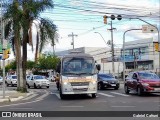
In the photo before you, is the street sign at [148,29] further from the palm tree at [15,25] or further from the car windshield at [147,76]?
the palm tree at [15,25]

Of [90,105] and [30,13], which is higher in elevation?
[30,13]

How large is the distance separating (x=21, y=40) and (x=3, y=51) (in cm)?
592

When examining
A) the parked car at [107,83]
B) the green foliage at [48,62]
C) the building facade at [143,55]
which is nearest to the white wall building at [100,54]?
the building facade at [143,55]

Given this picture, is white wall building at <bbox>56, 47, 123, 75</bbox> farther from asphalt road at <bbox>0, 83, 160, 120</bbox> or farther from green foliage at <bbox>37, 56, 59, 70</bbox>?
asphalt road at <bbox>0, 83, 160, 120</bbox>

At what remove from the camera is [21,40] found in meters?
29.5

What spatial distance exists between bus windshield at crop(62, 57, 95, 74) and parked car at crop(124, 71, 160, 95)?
3557mm

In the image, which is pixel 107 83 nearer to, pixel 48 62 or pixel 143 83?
pixel 143 83

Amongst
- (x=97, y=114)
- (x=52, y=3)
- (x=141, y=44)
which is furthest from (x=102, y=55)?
(x=97, y=114)

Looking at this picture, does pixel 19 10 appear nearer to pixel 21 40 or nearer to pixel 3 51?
pixel 21 40

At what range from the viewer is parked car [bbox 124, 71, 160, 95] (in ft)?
75.6

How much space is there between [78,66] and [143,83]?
14.4 ft

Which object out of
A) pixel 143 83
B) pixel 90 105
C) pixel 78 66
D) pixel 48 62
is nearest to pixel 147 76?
pixel 143 83

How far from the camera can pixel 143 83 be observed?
23.3 meters

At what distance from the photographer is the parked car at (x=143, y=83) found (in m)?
23.0
